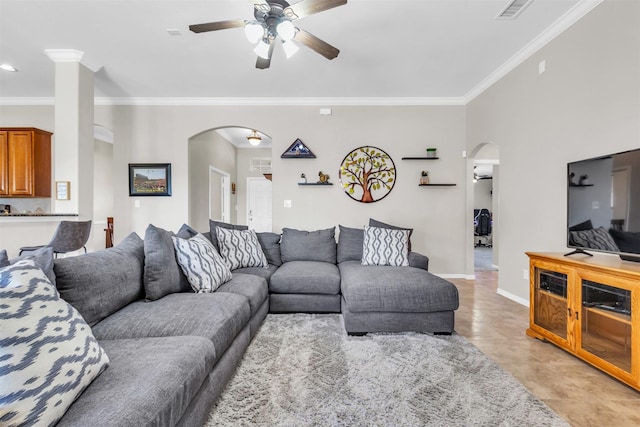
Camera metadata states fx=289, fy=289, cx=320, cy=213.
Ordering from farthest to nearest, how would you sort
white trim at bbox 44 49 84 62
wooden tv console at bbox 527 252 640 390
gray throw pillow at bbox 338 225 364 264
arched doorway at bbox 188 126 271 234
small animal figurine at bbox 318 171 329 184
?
arched doorway at bbox 188 126 271 234, small animal figurine at bbox 318 171 329 184, gray throw pillow at bbox 338 225 364 264, white trim at bbox 44 49 84 62, wooden tv console at bbox 527 252 640 390

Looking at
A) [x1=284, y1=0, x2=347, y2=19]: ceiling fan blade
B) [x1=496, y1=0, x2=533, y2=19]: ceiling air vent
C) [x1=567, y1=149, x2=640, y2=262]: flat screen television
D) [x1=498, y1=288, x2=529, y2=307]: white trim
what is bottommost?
[x1=498, y1=288, x2=529, y2=307]: white trim

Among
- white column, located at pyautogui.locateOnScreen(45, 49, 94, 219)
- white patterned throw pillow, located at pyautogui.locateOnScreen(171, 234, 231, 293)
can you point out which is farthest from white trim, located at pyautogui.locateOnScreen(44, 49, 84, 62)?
→ white patterned throw pillow, located at pyautogui.locateOnScreen(171, 234, 231, 293)

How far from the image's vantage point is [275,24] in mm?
2234

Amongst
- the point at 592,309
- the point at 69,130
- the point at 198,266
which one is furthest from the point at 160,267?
the point at 592,309

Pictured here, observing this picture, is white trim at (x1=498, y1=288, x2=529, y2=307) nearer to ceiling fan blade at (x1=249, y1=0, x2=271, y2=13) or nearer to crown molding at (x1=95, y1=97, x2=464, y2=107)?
crown molding at (x1=95, y1=97, x2=464, y2=107)

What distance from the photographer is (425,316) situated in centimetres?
243

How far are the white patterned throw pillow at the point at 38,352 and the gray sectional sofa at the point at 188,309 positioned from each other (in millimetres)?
65

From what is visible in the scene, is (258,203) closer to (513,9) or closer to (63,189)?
(63,189)

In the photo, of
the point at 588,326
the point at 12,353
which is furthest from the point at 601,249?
the point at 12,353

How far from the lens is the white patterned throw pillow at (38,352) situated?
0.75 metres

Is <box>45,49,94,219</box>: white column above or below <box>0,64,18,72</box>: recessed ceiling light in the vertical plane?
below

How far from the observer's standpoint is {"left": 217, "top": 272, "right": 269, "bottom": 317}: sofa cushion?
7.29ft

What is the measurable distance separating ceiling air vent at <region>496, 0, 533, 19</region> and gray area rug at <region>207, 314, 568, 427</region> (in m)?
2.90

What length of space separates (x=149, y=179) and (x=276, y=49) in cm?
290
